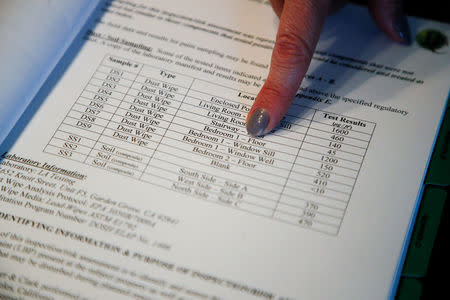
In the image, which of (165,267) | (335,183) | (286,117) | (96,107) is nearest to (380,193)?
(335,183)

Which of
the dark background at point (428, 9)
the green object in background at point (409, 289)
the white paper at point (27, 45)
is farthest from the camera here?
the dark background at point (428, 9)

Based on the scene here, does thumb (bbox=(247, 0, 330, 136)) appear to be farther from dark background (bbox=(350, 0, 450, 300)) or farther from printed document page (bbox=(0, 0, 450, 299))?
dark background (bbox=(350, 0, 450, 300))

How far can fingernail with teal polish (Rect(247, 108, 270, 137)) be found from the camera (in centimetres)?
59

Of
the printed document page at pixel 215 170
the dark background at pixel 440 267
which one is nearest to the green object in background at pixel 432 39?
the printed document page at pixel 215 170

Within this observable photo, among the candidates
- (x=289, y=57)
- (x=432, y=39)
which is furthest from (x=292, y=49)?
(x=432, y=39)

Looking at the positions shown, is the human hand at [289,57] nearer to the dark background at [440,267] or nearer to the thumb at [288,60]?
the thumb at [288,60]

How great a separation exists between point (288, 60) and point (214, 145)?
0.16 metres

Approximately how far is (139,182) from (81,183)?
0.24ft

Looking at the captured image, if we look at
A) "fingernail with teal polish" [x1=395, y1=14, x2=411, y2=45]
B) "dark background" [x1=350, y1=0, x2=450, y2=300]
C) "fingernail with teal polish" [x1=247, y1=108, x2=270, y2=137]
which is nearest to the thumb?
"fingernail with teal polish" [x1=247, y1=108, x2=270, y2=137]

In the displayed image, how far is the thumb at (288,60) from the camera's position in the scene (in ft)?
1.94

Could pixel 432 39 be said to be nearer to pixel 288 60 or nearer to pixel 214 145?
pixel 288 60

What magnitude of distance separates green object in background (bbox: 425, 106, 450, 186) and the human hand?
0.19 m

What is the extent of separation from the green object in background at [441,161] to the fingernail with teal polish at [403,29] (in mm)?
145

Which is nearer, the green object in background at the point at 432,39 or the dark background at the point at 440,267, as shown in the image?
the dark background at the point at 440,267
